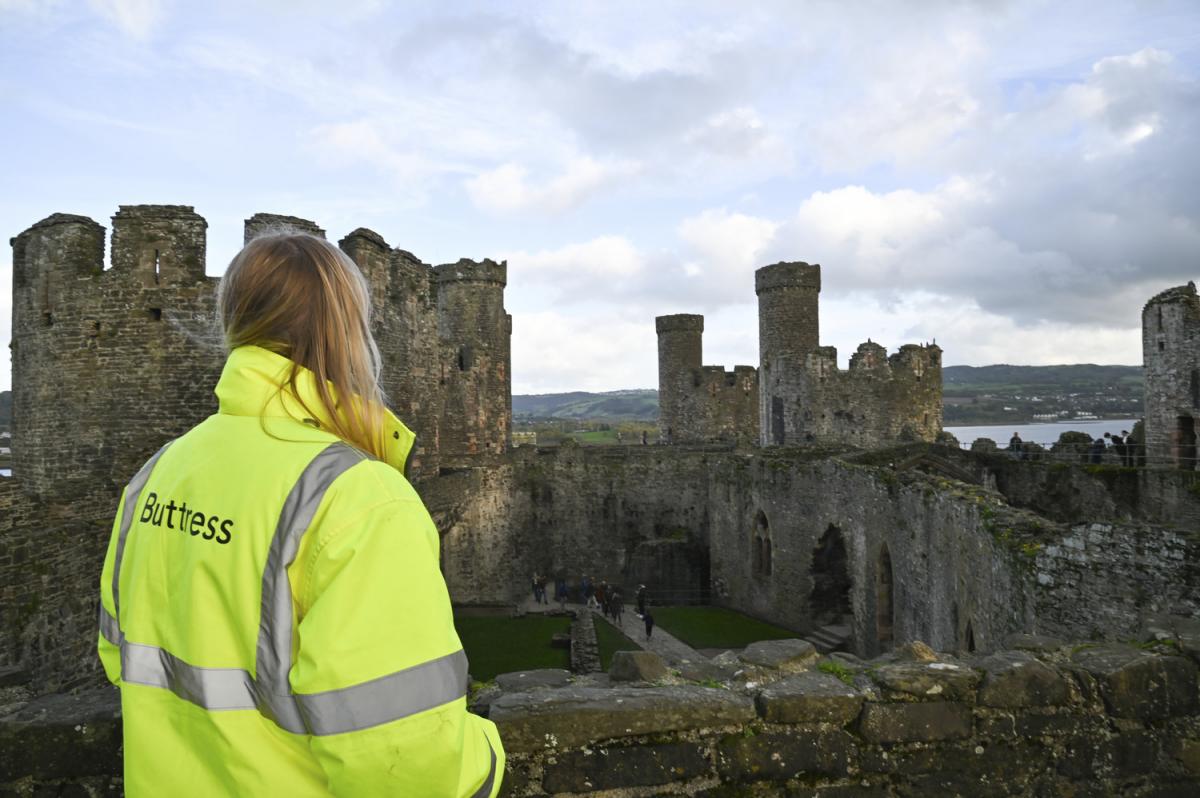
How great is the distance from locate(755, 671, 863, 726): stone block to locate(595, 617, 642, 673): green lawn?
13.9 metres

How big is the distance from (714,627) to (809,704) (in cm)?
1819

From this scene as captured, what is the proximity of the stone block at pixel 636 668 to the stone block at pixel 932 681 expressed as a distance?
3.74ft

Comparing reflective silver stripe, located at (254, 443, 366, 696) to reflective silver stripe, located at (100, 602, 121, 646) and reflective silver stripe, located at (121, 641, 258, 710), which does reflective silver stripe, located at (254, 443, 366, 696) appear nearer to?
reflective silver stripe, located at (121, 641, 258, 710)

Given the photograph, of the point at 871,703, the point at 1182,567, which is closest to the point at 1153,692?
the point at 871,703

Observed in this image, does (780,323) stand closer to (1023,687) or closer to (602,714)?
(1023,687)

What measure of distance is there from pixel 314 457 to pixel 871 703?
304cm

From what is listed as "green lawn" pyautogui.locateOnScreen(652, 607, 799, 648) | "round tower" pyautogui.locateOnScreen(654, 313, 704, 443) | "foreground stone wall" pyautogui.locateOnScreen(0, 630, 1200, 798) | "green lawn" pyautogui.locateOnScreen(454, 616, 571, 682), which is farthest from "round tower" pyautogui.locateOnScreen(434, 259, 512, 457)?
"foreground stone wall" pyautogui.locateOnScreen(0, 630, 1200, 798)

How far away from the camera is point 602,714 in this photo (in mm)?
3289

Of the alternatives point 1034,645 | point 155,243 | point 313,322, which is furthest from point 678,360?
point 313,322

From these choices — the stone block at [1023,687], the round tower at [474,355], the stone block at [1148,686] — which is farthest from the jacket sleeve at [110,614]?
the round tower at [474,355]

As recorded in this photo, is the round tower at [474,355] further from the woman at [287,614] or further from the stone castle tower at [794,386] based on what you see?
the woman at [287,614]

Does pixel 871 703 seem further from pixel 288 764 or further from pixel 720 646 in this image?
pixel 720 646

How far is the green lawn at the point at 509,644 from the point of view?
16.5 meters

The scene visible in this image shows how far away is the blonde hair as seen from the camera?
190 centimetres
